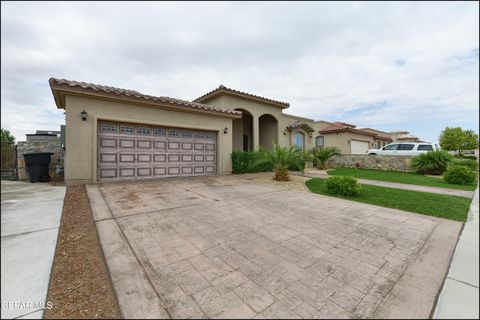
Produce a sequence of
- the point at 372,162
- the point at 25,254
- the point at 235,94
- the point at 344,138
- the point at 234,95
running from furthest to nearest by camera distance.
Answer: the point at 344,138 → the point at 372,162 → the point at 234,95 → the point at 235,94 → the point at 25,254

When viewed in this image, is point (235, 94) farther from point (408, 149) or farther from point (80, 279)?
point (408, 149)

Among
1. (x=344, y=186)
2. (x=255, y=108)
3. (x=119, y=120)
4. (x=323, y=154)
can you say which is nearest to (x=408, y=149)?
(x=323, y=154)

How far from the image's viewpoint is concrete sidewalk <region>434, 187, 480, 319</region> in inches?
72.8

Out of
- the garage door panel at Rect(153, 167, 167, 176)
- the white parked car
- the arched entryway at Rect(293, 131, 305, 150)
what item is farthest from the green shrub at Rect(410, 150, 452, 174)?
the garage door panel at Rect(153, 167, 167, 176)

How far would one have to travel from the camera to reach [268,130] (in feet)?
54.1

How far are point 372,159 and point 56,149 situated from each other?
20201mm

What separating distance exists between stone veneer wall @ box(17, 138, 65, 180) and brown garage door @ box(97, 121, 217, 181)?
3400 millimetres

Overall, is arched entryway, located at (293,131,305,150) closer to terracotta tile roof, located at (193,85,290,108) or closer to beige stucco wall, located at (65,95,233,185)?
terracotta tile roof, located at (193,85,290,108)

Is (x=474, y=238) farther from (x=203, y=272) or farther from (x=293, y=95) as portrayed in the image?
(x=293, y=95)

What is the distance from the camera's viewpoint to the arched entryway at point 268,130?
16016 millimetres

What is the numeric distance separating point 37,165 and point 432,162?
67.4ft

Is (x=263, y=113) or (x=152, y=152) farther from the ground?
(x=263, y=113)

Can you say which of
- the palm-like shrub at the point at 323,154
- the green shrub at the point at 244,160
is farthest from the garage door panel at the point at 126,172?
the palm-like shrub at the point at 323,154

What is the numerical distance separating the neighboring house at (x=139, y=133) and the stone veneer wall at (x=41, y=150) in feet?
6.34
